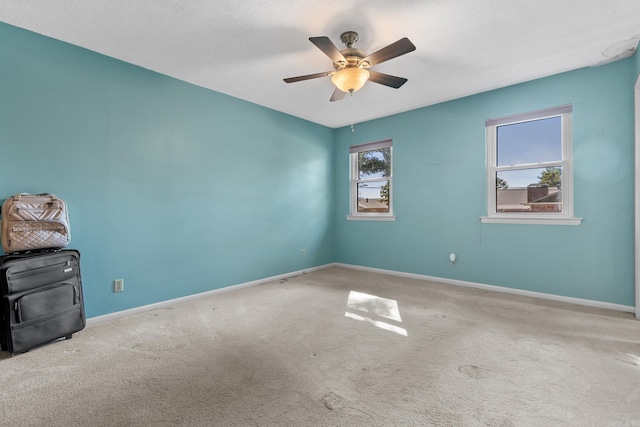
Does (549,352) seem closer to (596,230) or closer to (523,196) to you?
(596,230)

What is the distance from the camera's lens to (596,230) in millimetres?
2988

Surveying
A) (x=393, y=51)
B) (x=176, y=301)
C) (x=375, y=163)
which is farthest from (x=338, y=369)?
(x=375, y=163)

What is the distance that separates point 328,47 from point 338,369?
7.37 ft

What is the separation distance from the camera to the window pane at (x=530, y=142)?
3.25m

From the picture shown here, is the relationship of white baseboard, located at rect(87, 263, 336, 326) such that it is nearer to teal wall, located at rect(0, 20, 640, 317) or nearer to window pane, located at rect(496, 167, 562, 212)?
Answer: teal wall, located at rect(0, 20, 640, 317)

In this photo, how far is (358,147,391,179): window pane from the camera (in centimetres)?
468

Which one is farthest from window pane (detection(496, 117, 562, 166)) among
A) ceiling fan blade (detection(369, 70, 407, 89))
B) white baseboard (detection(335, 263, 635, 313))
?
ceiling fan blade (detection(369, 70, 407, 89))

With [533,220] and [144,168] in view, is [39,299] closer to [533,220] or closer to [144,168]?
[144,168]

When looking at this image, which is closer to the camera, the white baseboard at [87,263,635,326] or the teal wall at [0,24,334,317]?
the teal wall at [0,24,334,317]

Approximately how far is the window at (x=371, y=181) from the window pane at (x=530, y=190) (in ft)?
4.91

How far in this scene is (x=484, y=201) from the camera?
3684mm

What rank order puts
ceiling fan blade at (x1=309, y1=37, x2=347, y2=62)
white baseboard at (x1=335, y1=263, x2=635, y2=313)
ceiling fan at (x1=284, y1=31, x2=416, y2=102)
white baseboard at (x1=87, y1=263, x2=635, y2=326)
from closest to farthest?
ceiling fan blade at (x1=309, y1=37, x2=347, y2=62), ceiling fan at (x1=284, y1=31, x2=416, y2=102), white baseboard at (x1=87, y1=263, x2=635, y2=326), white baseboard at (x1=335, y1=263, x2=635, y2=313)

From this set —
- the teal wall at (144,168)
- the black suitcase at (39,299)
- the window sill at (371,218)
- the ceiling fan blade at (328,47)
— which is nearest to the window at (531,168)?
the window sill at (371,218)

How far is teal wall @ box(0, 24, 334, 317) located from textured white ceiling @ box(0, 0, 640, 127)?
0.93ft
